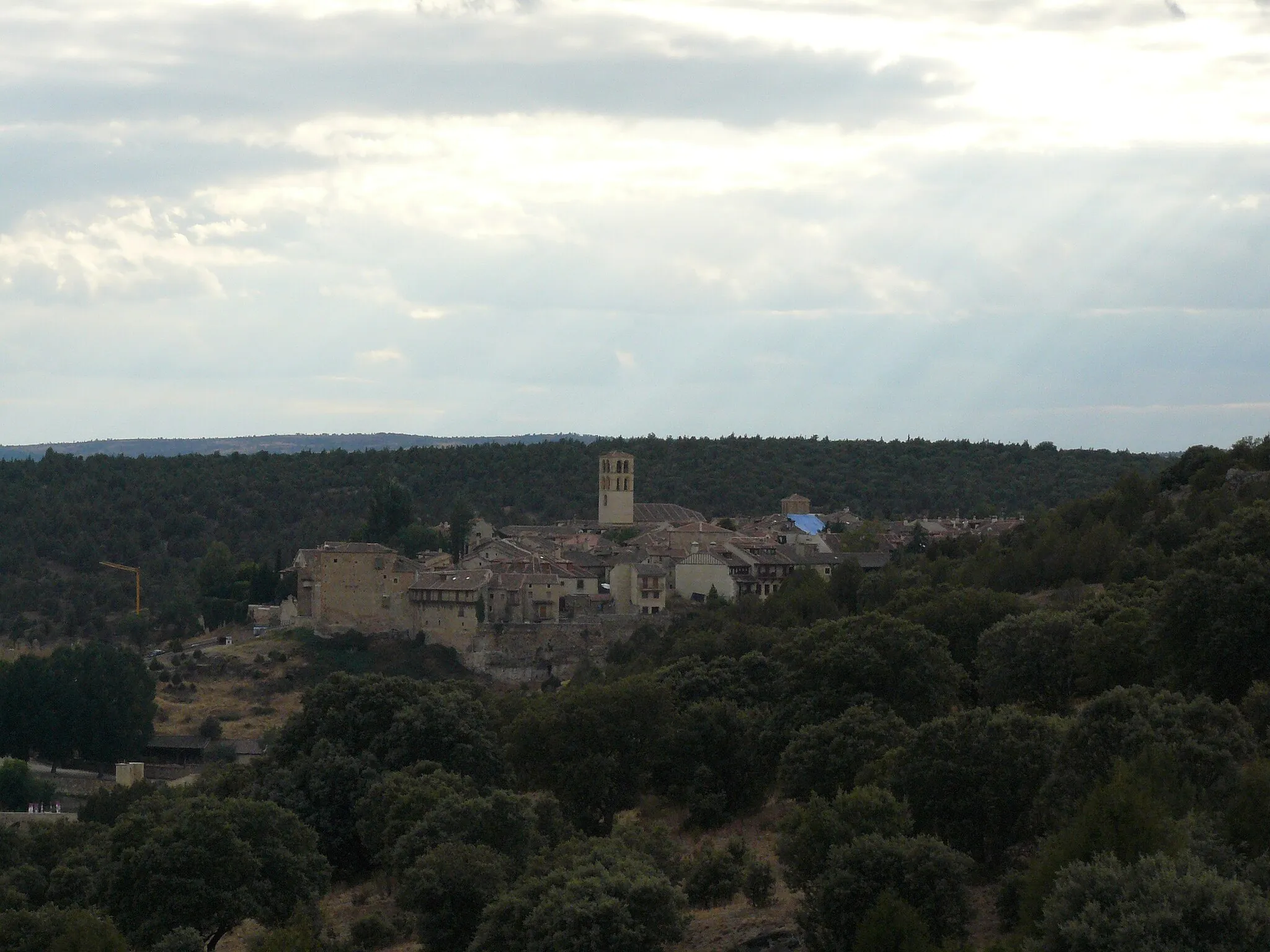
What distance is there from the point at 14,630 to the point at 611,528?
30892 mm

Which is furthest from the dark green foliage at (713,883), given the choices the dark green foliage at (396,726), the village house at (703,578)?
the village house at (703,578)

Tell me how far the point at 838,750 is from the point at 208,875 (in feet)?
37.1

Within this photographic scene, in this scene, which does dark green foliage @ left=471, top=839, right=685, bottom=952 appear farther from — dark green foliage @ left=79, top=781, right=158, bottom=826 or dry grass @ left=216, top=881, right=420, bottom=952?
dark green foliage @ left=79, top=781, right=158, bottom=826

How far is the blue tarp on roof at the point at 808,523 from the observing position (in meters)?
92.1

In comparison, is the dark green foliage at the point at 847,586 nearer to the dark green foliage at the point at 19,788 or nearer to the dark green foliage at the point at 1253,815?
the dark green foliage at the point at 19,788

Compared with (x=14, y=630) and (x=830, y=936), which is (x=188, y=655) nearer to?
(x=14, y=630)

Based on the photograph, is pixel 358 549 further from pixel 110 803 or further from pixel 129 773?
pixel 110 803

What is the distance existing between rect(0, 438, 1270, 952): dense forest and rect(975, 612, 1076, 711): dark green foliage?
0.22 feet

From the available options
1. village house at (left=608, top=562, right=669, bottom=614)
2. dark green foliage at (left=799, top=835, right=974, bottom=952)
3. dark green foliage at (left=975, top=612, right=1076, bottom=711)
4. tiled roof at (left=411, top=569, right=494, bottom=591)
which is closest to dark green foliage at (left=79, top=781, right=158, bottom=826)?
tiled roof at (left=411, top=569, right=494, bottom=591)

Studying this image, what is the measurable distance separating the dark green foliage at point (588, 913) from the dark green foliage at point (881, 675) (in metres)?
11.8

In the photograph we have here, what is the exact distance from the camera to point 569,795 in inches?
1487

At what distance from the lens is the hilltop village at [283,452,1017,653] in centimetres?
7169

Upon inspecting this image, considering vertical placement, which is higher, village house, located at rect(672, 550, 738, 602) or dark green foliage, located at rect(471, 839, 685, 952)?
village house, located at rect(672, 550, 738, 602)

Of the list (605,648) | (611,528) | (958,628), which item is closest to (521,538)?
(611,528)
